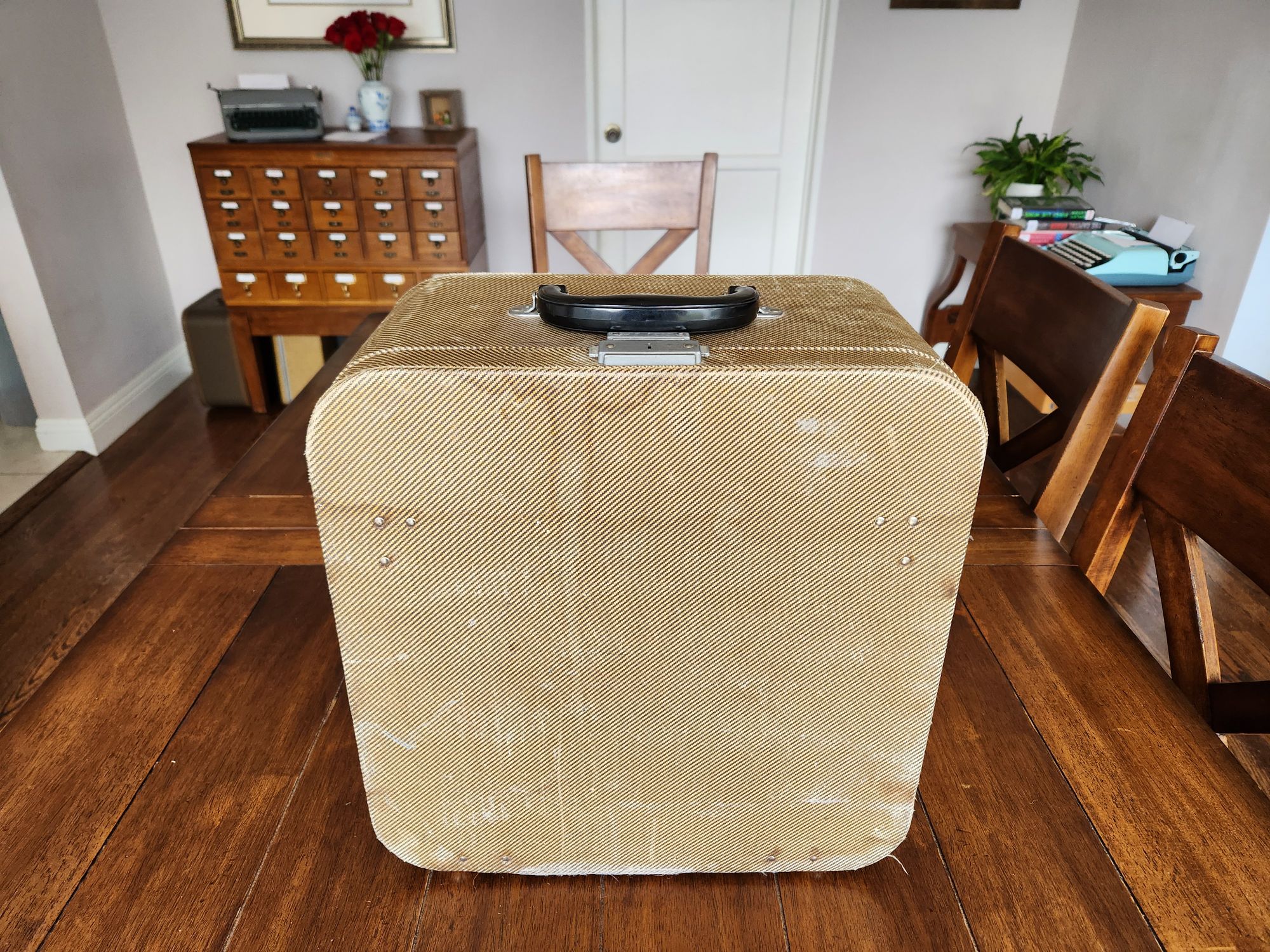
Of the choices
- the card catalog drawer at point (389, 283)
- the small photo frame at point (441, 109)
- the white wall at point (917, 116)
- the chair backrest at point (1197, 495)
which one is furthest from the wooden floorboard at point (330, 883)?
the white wall at point (917, 116)

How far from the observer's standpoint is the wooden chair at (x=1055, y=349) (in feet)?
3.23

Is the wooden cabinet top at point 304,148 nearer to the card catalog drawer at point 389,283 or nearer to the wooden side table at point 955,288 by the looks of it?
the card catalog drawer at point 389,283

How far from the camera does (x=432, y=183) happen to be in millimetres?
2715

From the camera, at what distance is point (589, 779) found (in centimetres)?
58

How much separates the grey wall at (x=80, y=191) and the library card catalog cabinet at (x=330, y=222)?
42 cm

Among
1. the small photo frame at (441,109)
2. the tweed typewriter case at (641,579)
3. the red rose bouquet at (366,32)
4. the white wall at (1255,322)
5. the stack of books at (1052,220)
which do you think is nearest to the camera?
the tweed typewriter case at (641,579)

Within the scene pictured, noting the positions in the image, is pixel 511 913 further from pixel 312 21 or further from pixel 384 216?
pixel 312 21

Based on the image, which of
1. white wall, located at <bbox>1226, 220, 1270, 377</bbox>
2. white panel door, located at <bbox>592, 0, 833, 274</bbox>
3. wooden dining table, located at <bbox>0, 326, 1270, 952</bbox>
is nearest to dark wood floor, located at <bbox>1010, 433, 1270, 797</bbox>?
white wall, located at <bbox>1226, 220, 1270, 377</bbox>

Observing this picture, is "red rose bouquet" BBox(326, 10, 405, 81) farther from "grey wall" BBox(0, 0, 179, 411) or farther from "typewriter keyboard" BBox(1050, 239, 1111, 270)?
"typewriter keyboard" BBox(1050, 239, 1111, 270)

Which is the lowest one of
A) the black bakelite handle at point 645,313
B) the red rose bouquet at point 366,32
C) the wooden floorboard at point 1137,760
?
the wooden floorboard at point 1137,760

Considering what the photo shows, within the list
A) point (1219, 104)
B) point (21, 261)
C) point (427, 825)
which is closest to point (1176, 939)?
point (427, 825)

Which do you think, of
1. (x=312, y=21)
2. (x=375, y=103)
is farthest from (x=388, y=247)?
(x=312, y=21)

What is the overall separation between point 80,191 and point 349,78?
968mm

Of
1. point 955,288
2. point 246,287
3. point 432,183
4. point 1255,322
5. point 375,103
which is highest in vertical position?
point 375,103
